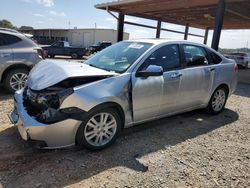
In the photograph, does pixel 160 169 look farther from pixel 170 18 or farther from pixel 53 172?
pixel 170 18

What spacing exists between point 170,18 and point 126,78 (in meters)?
17.7

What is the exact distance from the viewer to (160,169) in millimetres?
3225

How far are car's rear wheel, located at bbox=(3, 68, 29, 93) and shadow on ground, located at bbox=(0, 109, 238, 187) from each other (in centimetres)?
253

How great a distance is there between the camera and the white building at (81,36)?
3959 cm

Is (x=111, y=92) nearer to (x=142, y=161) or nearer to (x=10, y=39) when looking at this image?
(x=142, y=161)

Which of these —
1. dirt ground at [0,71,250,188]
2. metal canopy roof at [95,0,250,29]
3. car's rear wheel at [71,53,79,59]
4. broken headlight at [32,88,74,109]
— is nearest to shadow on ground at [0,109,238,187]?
dirt ground at [0,71,250,188]

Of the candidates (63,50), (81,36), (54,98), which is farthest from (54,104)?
(81,36)

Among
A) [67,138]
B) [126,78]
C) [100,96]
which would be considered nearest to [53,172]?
[67,138]

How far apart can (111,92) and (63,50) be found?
19.4 m

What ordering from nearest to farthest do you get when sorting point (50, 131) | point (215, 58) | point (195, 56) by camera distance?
point (50, 131) < point (195, 56) < point (215, 58)

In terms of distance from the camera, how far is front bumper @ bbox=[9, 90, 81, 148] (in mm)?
3078

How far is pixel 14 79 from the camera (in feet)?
21.0

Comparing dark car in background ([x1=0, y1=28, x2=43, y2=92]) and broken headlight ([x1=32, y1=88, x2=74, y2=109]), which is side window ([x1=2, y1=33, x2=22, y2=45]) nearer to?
dark car in background ([x1=0, y1=28, x2=43, y2=92])

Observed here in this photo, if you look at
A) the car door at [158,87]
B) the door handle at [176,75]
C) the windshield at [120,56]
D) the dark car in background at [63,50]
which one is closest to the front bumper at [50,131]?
the car door at [158,87]
